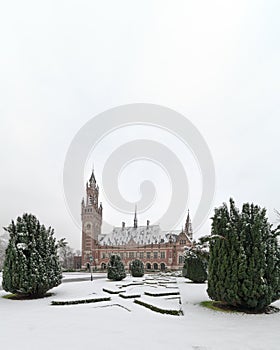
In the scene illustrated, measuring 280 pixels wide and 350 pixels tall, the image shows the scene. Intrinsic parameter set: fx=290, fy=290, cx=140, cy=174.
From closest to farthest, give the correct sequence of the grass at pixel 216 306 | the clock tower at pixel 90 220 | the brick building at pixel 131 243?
the grass at pixel 216 306
the brick building at pixel 131 243
the clock tower at pixel 90 220

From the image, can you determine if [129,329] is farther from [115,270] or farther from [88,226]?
[88,226]

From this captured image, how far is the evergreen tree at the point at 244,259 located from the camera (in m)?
9.61

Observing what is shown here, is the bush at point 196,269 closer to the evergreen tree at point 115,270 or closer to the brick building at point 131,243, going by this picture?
the evergreen tree at point 115,270

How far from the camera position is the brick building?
56.9m

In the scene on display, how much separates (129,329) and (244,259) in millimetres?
4646

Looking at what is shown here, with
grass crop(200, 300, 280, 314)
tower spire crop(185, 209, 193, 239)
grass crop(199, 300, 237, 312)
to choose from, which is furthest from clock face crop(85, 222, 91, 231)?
grass crop(200, 300, 280, 314)

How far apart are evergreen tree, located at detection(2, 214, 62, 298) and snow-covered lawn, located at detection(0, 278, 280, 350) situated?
2.03m

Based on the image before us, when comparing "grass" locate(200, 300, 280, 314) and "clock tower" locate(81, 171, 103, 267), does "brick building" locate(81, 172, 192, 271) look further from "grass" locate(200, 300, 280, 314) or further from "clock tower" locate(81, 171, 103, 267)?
"grass" locate(200, 300, 280, 314)

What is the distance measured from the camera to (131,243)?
196 feet

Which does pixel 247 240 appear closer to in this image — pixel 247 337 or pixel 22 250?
pixel 247 337

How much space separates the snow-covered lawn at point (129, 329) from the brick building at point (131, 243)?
151 ft

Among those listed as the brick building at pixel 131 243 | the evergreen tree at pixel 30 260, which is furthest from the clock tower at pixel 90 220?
the evergreen tree at pixel 30 260

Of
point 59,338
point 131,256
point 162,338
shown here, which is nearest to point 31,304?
point 59,338

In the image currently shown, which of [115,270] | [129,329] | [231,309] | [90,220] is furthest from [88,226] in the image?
[129,329]
